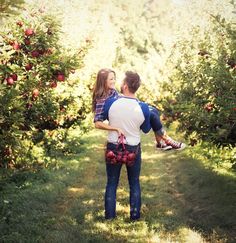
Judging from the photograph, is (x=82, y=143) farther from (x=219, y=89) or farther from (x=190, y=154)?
(x=219, y=89)

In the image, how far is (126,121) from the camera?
5414 millimetres

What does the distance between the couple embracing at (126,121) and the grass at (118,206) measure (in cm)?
55

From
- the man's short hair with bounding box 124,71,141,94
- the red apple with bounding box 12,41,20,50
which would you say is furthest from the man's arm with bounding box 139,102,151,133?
the red apple with bounding box 12,41,20,50

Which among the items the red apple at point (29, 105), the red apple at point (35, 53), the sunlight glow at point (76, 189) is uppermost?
the red apple at point (35, 53)

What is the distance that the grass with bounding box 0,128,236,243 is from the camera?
5297mm

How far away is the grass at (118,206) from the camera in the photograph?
5.30m

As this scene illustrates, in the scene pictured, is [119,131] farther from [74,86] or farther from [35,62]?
[74,86]

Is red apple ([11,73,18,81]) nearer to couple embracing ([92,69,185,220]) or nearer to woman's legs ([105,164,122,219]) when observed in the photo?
couple embracing ([92,69,185,220])

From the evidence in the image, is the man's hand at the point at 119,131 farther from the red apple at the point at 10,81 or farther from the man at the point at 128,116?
the red apple at the point at 10,81

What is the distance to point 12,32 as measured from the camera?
278 inches

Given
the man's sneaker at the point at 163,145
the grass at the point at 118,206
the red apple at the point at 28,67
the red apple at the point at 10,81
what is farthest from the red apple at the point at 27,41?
the man's sneaker at the point at 163,145

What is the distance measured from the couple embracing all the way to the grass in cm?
55

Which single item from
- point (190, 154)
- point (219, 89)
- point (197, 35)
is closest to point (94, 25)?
point (197, 35)

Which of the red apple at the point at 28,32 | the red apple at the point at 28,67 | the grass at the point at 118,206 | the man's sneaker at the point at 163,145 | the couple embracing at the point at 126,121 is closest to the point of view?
the grass at the point at 118,206
